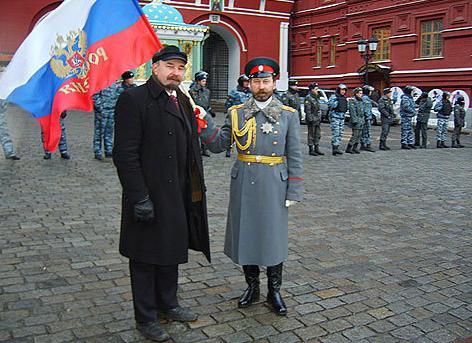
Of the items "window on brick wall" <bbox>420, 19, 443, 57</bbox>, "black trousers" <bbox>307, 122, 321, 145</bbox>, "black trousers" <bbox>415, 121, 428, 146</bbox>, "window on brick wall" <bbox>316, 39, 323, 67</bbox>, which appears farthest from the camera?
"window on brick wall" <bbox>316, 39, 323, 67</bbox>

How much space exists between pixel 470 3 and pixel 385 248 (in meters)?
20.1

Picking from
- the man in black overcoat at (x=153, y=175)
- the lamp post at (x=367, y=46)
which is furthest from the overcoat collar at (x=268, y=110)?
the lamp post at (x=367, y=46)

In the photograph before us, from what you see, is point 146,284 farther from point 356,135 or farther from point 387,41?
point 387,41

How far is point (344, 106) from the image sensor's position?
14164 millimetres

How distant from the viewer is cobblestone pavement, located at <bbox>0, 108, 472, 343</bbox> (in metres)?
4.05

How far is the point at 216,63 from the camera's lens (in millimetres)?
33438

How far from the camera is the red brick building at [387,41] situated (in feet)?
77.4

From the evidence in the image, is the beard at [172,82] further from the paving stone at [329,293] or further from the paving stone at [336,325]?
the paving stone at [329,293]

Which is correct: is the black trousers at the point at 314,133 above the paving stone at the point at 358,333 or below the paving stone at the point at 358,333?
above

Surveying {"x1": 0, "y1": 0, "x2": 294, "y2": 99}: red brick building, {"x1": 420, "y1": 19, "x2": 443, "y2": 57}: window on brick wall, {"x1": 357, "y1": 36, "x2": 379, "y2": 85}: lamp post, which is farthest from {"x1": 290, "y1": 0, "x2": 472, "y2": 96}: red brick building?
{"x1": 357, "y1": 36, "x2": 379, "y2": 85}: lamp post

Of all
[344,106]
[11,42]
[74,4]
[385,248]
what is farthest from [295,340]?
[11,42]

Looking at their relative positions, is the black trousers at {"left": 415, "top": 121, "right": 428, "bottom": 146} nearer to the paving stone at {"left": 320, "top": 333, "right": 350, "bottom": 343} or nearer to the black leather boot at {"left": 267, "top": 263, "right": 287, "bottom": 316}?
the black leather boot at {"left": 267, "top": 263, "right": 287, "bottom": 316}

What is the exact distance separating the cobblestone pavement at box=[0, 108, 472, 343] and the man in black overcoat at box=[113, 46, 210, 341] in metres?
0.42

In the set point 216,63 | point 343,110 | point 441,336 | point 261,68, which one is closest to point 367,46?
point 343,110
